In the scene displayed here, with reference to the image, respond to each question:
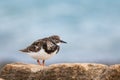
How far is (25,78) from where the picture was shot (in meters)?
21.7

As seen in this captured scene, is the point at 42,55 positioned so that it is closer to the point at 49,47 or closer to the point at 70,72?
the point at 49,47

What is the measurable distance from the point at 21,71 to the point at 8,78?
2.69ft

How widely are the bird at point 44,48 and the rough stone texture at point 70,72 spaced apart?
111 inches

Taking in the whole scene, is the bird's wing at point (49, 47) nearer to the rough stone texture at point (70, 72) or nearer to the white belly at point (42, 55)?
the white belly at point (42, 55)

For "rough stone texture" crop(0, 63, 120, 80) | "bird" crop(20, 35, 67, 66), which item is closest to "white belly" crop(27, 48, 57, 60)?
"bird" crop(20, 35, 67, 66)

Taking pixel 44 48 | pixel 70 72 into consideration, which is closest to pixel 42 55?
pixel 44 48

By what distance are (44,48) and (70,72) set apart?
4.73 m

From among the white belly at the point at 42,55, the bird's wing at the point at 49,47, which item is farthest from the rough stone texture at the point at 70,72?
the bird's wing at the point at 49,47

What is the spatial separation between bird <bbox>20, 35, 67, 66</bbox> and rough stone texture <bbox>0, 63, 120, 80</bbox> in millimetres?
2830

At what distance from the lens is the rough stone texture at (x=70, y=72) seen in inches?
758

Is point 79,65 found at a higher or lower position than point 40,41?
lower

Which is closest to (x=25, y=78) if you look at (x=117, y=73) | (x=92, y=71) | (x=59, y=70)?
(x=59, y=70)

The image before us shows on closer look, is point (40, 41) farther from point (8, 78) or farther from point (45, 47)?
point (8, 78)

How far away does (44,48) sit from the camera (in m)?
24.8
